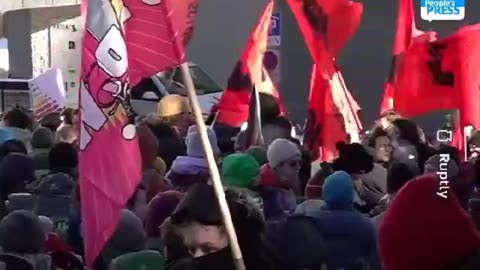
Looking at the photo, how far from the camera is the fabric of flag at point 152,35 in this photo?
573 cm

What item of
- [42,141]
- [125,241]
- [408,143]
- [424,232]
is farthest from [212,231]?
[408,143]

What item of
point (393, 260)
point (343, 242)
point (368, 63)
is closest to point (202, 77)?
point (368, 63)

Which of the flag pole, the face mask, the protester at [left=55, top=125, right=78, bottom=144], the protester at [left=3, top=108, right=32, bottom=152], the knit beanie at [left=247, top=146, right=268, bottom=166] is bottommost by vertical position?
the protester at [left=3, top=108, right=32, bottom=152]

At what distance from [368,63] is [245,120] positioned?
916 cm

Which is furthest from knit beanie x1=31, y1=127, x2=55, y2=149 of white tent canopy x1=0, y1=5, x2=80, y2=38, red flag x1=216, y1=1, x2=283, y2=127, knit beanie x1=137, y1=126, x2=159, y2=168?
white tent canopy x1=0, y1=5, x2=80, y2=38

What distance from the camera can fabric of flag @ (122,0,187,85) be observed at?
573 cm

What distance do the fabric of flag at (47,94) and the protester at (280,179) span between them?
5534 mm

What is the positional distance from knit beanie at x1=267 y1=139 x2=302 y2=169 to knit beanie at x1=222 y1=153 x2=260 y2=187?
669 mm

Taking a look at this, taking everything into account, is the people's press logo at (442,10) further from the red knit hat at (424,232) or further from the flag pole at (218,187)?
the red knit hat at (424,232)

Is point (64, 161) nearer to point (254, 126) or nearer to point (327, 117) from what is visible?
point (254, 126)

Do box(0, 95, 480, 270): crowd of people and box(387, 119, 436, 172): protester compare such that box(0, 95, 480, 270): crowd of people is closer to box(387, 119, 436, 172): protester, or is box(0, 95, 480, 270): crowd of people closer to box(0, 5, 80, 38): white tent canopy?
box(387, 119, 436, 172): protester

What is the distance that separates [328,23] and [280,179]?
2.35 metres

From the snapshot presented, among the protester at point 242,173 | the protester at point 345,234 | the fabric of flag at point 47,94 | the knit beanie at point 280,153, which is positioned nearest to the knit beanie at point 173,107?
the fabric of flag at point 47,94

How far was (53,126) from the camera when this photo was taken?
1158 centimetres
